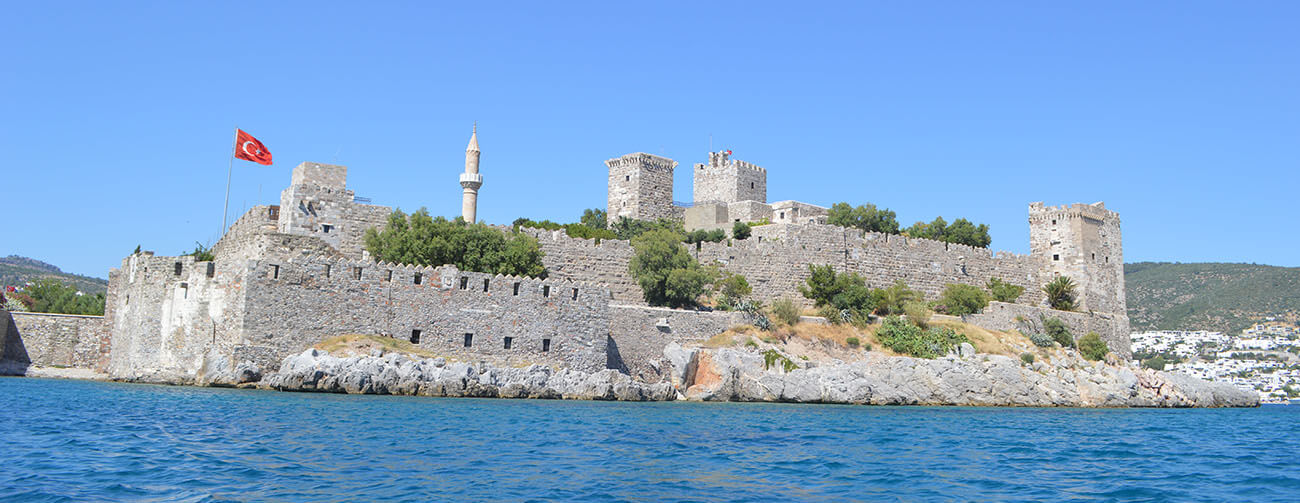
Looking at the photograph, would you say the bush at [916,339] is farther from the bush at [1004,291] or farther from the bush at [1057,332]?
the bush at [1004,291]

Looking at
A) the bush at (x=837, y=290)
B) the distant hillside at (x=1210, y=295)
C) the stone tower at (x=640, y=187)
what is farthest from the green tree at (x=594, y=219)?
the distant hillside at (x=1210, y=295)

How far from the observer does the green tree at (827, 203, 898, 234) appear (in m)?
40.9

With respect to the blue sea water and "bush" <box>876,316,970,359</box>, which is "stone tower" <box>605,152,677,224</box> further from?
the blue sea water

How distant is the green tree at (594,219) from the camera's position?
42.8 meters

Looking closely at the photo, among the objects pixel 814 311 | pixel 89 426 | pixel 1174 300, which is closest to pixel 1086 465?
pixel 89 426

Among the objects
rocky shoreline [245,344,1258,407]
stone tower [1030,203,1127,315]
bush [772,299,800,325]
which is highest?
stone tower [1030,203,1127,315]

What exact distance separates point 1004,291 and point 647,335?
1505 centimetres

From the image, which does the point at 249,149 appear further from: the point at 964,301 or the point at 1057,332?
the point at 1057,332

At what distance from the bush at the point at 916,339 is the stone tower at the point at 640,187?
47.6 ft

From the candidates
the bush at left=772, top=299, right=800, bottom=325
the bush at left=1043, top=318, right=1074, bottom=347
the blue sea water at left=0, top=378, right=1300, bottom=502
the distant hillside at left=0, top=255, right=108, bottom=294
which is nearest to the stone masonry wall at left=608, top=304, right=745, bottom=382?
the bush at left=772, top=299, right=800, bottom=325

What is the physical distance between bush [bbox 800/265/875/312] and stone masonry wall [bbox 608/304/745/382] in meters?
5.02

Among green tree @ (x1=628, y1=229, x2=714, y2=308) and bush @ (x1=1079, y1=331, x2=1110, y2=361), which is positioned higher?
green tree @ (x1=628, y1=229, x2=714, y2=308)

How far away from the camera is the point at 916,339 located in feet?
95.6

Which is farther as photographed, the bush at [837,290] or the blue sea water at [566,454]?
the bush at [837,290]
